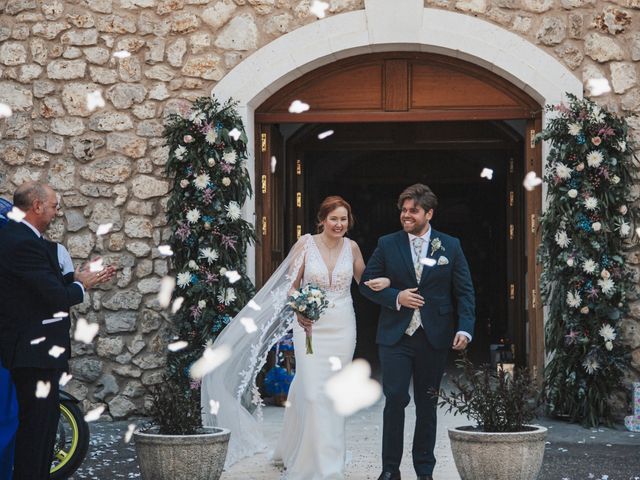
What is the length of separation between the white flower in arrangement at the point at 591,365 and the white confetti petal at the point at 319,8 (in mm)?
3210

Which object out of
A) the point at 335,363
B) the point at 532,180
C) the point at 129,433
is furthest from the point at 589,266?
the point at 129,433

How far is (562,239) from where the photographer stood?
7.79 metres

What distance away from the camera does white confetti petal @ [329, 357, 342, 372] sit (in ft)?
20.1

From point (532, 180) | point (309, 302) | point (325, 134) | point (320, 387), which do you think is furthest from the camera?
point (325, 134)

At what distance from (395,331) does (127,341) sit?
3.28 m

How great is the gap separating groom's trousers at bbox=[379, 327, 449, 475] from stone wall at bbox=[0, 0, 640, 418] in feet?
10.0

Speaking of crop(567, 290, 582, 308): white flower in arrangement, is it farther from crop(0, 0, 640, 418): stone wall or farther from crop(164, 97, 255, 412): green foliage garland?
crop(0, 0, 640, 418): stone wall

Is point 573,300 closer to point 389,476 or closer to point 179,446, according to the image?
point 389,476

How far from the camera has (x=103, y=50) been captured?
841 centimetres

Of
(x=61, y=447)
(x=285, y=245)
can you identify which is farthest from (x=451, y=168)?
(x=61, y=447)

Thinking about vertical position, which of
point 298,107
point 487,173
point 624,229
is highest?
point 487,173

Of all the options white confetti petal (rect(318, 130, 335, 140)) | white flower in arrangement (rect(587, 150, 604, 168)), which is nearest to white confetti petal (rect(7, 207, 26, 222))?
white flower in arrangement (rect(587, 150, 604, 168))

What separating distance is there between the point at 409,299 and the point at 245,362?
1.48m

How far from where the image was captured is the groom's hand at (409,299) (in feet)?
18.4
